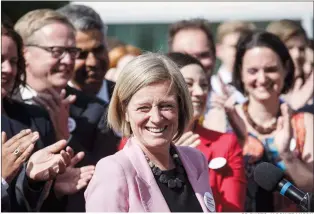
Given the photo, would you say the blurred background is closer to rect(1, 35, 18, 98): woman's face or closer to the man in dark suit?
the man in dark suit

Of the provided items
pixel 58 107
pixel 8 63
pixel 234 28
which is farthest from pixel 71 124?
pixel 234 28

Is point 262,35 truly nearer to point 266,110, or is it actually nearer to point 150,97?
point 266,110

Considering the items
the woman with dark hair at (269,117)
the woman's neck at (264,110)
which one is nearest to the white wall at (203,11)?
the woman with dark hair at (269,117)

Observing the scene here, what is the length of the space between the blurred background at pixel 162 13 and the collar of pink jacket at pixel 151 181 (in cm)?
453

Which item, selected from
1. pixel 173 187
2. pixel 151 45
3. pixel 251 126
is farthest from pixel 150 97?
pixel 151 45

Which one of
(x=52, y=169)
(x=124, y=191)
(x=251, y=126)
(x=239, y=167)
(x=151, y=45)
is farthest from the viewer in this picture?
(x=151, y=45)

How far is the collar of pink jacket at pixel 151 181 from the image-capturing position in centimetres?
293

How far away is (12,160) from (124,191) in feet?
2.94

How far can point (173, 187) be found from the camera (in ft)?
9.94

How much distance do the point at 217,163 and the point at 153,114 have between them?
1088 millimetres

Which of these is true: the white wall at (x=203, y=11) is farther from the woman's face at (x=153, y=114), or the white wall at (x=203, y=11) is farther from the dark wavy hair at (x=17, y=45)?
the woman's face at (x=153, y=114)

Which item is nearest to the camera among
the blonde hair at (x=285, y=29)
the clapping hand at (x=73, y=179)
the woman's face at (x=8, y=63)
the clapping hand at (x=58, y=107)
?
the clapping hand at (x=73, y=179)

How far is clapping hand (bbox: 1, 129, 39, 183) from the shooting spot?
11.6 feet

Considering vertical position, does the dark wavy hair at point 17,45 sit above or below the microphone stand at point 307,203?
below
